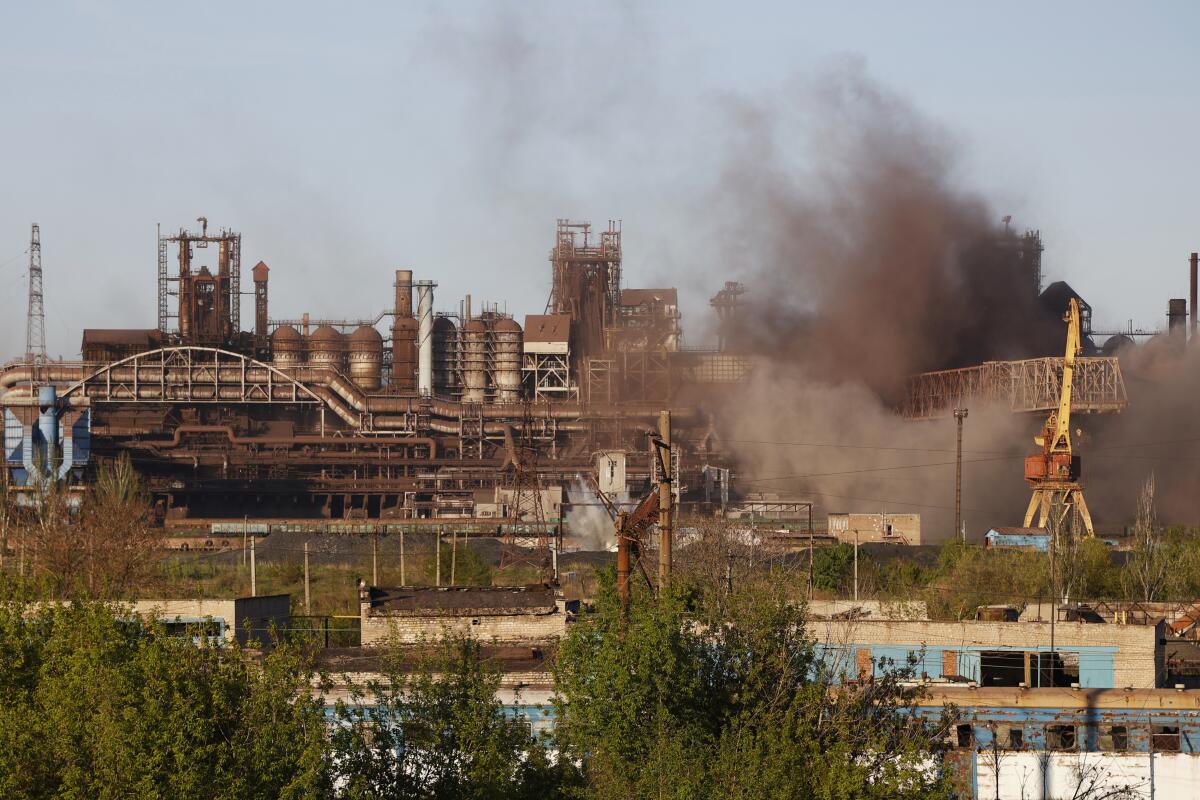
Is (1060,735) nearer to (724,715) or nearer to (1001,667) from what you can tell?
(1001,667)

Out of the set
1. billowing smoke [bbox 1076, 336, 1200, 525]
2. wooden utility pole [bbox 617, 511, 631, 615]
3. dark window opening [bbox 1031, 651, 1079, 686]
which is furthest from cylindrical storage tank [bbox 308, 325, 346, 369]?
wooden utility pole [bbox 617, 511, 631, 615]

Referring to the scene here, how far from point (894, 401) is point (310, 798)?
66915mm

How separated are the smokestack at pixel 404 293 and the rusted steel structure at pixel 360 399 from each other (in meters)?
0.11

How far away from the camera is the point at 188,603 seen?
32.0 meters

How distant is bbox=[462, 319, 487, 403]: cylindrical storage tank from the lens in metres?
91.2

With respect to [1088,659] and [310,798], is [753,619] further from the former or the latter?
[1088,659]

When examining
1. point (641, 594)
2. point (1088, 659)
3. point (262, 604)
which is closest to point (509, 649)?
point (262, 604)

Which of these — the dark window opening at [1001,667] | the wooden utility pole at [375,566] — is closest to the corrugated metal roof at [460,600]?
the wooden utility pole at [375,566]

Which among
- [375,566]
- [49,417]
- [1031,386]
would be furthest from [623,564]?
[49,417]

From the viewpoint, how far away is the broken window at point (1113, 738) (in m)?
26.7

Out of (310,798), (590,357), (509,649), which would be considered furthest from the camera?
(590,357)

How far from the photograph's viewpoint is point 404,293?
9006 centimetres

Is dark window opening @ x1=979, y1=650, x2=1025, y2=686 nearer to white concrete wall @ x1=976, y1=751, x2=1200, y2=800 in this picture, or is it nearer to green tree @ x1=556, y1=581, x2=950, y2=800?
white concrete wall @ x1=976, y1=751, x2=1200, y2=800

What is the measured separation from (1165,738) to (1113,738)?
0.81m
